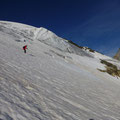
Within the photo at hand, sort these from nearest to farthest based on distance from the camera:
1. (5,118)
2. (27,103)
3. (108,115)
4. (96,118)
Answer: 1. (5,118)
2. (27,103)
3. (96,118)
4. (108,115)

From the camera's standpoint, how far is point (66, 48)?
34.8 m

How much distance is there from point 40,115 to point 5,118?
→ 3.60 ft

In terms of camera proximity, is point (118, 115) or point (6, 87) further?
point (118, 115)

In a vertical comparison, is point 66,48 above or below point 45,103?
above

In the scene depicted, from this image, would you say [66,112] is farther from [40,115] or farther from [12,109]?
[12,109]

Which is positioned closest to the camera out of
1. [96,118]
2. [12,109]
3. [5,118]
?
[5,118]

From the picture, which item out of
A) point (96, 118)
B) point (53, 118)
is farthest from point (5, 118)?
point (96, 118)

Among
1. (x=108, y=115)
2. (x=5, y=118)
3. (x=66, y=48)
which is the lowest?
(x=5, y=118)

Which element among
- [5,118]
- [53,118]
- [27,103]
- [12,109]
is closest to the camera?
[5,118]

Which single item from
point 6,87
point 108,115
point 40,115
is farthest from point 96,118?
point 6,87

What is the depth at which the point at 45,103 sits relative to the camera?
5094mm

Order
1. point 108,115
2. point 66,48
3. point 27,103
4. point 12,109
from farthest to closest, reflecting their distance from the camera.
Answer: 1. point 66,48
2. point 108,115
3. point 27,103
4. point 12,109

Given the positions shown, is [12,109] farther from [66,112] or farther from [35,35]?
[35,35]

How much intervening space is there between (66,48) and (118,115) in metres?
29.2
